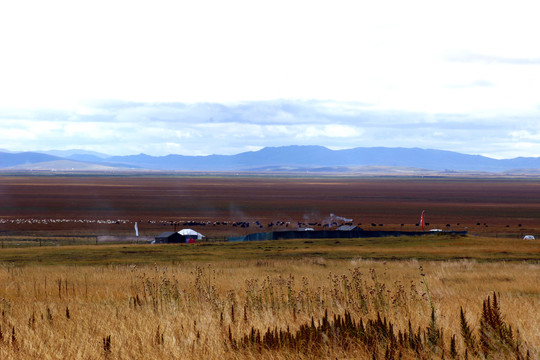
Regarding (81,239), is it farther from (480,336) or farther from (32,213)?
(480,336)

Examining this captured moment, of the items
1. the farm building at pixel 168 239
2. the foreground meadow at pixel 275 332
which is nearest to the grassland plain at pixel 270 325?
the foreground meadow at pixel 275 332

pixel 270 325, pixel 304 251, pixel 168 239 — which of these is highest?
pixel 270 325

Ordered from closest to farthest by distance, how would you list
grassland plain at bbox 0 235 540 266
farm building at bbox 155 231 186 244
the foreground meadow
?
the foreground meadow < grassland plain at bbox 0 235 540 266 < farm building at bbox 155 231 186 244

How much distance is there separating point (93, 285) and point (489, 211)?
10621 centimetres

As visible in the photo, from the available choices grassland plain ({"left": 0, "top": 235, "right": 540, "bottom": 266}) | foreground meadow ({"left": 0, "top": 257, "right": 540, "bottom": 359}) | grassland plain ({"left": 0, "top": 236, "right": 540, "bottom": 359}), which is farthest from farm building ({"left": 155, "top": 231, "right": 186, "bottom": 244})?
foreground meadow ({"left": 0, "top": 257, "right": 540, "bottom": 359})

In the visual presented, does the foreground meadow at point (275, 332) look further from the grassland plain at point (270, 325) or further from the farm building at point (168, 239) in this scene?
the farm building at point (168, 239)

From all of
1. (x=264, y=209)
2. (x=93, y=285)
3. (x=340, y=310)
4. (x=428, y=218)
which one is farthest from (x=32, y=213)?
(x=340, y=310)

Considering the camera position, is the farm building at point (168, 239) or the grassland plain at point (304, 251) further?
the farm building at point (168, 239)

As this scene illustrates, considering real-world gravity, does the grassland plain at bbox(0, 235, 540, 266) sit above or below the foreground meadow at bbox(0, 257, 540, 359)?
below

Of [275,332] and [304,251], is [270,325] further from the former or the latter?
[304,251]

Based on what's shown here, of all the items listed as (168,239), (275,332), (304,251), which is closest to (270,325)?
(275,332)

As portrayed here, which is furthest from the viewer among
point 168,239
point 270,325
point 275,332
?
point 168,239

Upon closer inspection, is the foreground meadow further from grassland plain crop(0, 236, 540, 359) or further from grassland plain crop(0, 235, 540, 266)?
grassland plain crop(0, 235, 540, 266)

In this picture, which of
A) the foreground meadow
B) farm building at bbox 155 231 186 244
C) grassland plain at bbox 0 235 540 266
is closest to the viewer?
the foreground meadow
